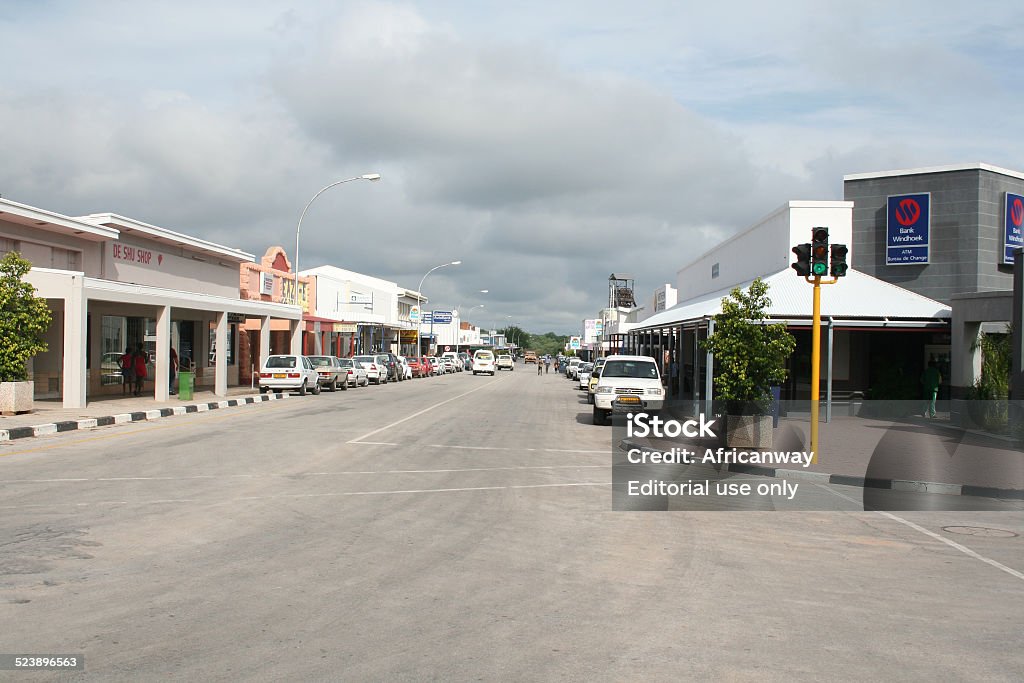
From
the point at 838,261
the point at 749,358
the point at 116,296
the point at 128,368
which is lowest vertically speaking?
the point at 128,368

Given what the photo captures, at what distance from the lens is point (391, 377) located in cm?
5550

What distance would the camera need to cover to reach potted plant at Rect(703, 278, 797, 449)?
1516 cm

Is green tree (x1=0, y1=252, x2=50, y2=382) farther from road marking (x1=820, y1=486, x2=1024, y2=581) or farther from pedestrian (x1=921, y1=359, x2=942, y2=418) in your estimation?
pedestrian (x1=921, y1=359, x2=942, y2=418)

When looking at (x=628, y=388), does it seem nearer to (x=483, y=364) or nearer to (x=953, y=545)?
(x=953, y=545)

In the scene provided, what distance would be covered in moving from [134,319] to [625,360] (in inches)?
814

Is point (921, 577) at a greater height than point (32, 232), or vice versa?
point (32, 232)

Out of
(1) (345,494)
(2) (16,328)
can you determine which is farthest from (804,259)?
(2) (16,328)

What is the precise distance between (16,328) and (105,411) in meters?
3.41

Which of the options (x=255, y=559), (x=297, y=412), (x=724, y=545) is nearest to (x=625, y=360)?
(x=297, y=412)

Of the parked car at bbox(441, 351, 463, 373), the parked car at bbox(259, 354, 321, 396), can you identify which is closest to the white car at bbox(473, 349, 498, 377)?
the parked car at bbox(441, 351, 463, 373)

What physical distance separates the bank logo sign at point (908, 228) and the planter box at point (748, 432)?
52.1ft

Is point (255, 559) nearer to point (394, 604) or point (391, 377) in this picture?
point (394, 604)

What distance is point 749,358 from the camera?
15.2 metres

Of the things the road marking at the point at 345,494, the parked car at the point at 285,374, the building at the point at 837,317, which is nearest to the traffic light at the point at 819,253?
the road marking at the point at 345,494
